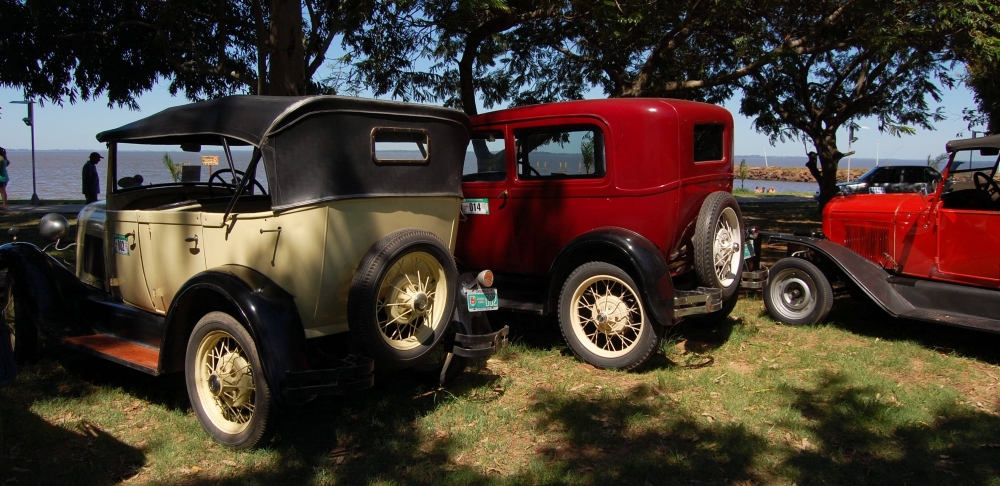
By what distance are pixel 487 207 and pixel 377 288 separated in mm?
2381

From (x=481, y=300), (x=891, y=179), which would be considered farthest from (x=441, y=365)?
(x=891, y=179)

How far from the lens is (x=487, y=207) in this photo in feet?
20.1

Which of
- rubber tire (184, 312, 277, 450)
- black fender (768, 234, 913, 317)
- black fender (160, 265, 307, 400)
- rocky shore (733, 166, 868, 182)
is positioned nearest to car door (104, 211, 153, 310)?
black fender (160, 265, 307, 400)

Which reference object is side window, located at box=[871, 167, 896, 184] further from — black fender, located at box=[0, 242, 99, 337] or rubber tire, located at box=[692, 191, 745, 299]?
black fender, located at box=[0, 242, 99, 337]

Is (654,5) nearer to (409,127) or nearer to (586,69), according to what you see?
(586,69)

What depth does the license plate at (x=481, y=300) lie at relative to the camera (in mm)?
4438

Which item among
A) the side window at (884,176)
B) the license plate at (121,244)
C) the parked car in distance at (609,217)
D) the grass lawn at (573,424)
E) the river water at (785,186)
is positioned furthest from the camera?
the river water at (785,186)

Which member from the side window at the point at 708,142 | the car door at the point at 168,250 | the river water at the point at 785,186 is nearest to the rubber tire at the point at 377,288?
the car door at the point at 168,250

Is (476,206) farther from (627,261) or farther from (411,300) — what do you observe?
(411,300)

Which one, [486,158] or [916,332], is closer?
[486,158]

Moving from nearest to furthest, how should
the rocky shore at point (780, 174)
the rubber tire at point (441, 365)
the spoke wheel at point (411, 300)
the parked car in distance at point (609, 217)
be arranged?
the spoke wheel at point (411, 300), the rubber tire at point (441, 365), the parked car in distance at point (609, 217), the rocky shore at point (780, 174)

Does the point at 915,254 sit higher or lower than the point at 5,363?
higher

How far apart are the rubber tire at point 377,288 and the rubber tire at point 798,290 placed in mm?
3794

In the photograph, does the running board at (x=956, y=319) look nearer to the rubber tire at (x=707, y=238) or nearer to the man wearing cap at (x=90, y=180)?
the rubber tire at (x=707, y=238)
